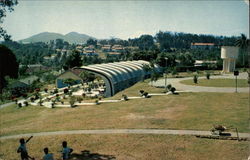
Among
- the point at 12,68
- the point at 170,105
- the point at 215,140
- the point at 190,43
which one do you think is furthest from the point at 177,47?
the point at 215,140

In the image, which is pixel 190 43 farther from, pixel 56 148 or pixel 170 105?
pixel 56 148

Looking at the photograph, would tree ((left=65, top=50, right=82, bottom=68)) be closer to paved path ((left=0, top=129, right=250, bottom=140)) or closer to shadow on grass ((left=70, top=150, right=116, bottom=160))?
paved path ((left=0, top=129, right=250, bottom=140))

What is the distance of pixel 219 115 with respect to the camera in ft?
76.7

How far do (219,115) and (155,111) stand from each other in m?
6.53

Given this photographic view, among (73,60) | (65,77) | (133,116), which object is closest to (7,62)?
(65,77)

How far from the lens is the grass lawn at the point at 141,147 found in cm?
1461

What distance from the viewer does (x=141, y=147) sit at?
16.3 metres

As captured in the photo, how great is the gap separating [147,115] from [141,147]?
8876 millimetres

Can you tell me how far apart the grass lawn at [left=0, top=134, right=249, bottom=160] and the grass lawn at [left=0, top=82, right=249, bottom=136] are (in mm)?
2952

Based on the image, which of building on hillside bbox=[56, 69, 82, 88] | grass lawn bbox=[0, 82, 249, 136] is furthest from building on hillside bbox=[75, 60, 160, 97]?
building on hillside bbox=[56, 69, 82, 88]

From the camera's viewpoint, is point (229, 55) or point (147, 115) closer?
point (147, 115)

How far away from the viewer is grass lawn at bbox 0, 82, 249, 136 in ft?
71.5

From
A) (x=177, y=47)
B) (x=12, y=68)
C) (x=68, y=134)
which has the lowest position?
(x=68, y=134)

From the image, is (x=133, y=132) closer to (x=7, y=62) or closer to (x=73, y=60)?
(x=7, y=62)
